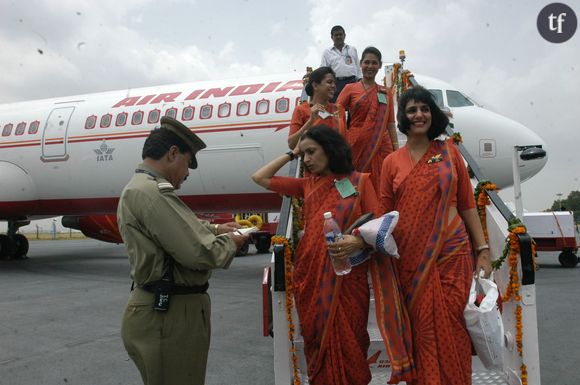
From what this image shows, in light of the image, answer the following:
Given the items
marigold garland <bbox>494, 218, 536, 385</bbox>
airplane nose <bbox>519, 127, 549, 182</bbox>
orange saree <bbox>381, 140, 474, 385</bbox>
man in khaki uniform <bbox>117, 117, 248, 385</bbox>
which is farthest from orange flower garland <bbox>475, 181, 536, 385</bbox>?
airplane nose <bbox>519, 127, 549, 182</bbox>

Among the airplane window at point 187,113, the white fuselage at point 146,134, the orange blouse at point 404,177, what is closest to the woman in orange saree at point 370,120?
the orange blouse at point 404,177

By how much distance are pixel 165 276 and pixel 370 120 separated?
7.52ft

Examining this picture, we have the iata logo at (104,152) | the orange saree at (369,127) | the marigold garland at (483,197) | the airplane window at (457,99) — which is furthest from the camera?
the iata logo at (104,152)

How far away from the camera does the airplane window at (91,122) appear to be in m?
10.2

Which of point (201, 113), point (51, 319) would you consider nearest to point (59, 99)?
point (201, 113)

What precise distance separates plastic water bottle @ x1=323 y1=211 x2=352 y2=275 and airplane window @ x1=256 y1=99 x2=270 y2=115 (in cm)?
663

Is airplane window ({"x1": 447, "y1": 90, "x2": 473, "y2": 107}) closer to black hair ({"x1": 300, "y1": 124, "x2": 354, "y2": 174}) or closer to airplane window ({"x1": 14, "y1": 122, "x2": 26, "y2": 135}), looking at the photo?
black hair ({"x1": 300, "y1": 124, "x2": 354, "y2": 174})

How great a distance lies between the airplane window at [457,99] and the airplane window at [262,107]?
3.04m

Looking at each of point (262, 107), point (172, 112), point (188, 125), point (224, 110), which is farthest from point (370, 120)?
point (172, 112)

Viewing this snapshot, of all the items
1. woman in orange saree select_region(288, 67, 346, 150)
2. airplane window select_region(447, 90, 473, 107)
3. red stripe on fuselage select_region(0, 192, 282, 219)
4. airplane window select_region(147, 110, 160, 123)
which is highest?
airplane window select_region(147, 110, 160, 123)

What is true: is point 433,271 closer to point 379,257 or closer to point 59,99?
point 379,257

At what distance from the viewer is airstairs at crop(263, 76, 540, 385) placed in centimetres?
236

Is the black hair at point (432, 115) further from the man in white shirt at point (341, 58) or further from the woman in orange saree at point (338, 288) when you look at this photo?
Answer: the man in white shirt at point (341, 58)

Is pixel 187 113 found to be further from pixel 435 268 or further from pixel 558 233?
pixel 558 233
